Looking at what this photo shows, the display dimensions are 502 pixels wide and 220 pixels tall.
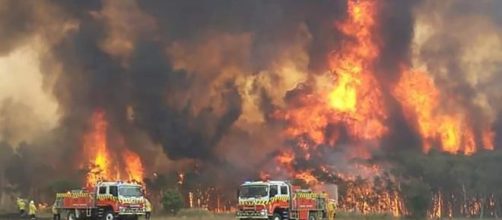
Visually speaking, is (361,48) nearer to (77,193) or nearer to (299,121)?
(299,121)

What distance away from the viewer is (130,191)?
5109 centimetres

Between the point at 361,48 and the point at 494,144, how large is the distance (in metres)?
21.3

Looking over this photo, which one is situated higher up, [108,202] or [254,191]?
[254,191]

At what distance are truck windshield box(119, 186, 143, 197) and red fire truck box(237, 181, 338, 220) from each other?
26.4ft

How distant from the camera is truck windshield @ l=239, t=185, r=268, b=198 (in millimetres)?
46494

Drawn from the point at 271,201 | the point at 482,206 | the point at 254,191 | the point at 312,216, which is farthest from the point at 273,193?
the point at 482,206

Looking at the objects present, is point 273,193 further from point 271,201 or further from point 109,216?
point 109,216

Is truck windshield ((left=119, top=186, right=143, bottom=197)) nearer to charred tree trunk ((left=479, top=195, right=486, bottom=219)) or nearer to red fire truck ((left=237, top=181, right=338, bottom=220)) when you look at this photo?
red fire truck ((left=237, top=181, right=338, bottom=220))

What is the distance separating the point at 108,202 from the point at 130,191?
5.30ft

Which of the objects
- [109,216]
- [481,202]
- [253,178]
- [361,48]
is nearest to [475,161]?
[481,202]

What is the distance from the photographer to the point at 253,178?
8819cm

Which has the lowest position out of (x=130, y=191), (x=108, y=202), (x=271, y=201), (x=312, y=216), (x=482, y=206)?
(x=312, y=216)

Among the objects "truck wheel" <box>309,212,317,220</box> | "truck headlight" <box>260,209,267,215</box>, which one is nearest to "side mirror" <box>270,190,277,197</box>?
"truck headlight" <box>260,209,267,215</box>

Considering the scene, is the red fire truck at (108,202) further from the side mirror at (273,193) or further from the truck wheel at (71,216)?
the side mirror at (273,193)
